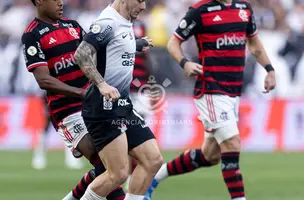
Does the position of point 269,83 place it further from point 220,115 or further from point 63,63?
point 63,63

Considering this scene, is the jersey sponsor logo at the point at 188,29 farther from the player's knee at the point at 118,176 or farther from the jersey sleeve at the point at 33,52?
the player's knee at the point at 118,176

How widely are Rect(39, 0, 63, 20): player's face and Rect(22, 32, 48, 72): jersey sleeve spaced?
0.33 m

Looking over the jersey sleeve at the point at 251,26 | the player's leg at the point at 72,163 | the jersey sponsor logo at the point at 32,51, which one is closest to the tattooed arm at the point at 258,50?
the jersey sleeve at the point at 251,26

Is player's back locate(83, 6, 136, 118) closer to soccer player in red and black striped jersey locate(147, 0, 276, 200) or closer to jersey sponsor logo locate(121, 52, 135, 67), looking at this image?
jersey sponsor logo locate(121, 52, 135, 67)

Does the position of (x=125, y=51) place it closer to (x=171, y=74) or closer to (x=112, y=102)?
(x=112, y=102)

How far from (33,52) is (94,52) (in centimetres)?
84

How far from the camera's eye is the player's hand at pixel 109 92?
29.0ft

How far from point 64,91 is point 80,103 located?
1.61 ft

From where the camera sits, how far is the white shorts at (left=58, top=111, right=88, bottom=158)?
32.5 ft

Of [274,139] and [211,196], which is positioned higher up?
[211,196]

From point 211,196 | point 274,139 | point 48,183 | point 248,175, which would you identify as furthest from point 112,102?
point 274,139

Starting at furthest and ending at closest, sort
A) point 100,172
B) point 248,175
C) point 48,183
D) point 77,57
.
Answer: point 248,175 → point 48,183 → point 100,172 → point 77,57

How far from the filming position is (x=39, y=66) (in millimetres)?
9656

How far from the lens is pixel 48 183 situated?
14.4m
